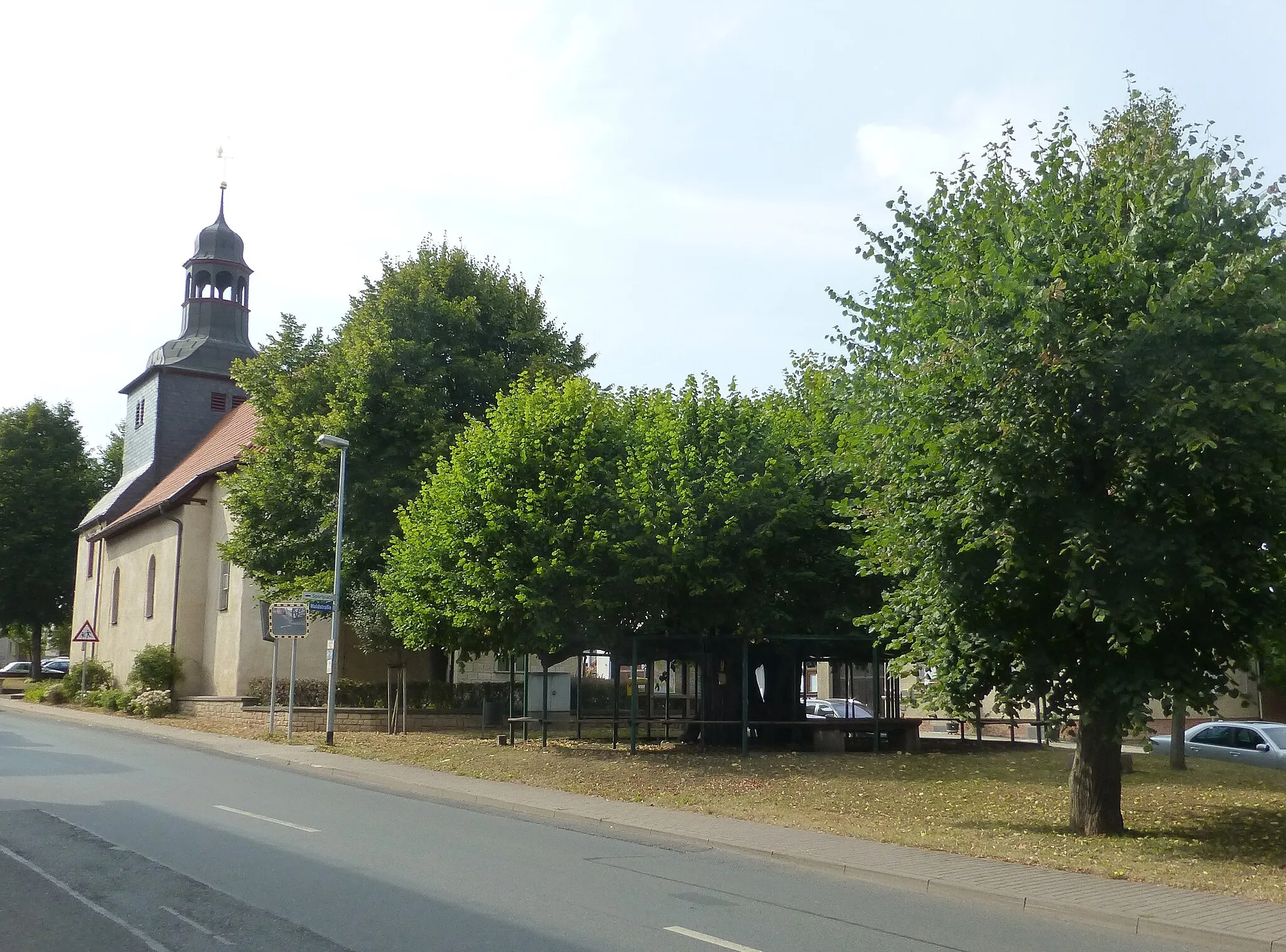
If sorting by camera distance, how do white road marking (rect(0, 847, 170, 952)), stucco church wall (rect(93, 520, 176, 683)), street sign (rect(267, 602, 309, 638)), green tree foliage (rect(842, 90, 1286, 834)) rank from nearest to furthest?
1. white road marking (rect(0, 847, 170, 952))
2. green tree foliage (rect(842, 90, 1286, 834))
3. street sign (rect(267, 602, 309, 638))
4. stucco church wall (rect(93, 520, 176, 683))

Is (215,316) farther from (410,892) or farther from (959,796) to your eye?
(410,892)

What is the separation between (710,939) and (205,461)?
42.0 metres

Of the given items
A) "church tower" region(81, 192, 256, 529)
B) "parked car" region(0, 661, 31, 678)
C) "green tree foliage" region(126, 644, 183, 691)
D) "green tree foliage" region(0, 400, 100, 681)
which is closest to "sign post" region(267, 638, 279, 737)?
"green tree foliage" region(126, 644, 183, 691)

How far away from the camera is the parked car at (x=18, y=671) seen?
69.7 m

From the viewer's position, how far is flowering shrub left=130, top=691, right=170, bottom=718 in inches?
1427

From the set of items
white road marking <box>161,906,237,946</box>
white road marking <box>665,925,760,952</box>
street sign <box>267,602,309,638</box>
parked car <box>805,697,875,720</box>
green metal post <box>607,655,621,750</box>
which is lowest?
white road marking <box>665,925,760,952</box>

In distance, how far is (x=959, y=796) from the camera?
1730 cm

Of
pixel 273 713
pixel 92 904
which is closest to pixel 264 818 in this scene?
pixel 92 904

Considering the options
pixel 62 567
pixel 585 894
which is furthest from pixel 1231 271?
pixel 62 567

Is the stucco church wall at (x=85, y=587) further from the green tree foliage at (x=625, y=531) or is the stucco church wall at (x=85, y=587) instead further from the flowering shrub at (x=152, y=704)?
the green tree foliage at (x=625, y=531)

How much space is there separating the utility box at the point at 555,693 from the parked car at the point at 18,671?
48.5m

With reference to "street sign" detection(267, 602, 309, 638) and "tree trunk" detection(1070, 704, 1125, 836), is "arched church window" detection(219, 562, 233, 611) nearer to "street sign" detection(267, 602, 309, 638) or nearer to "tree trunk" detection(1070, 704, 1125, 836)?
"street sign" detection(267, 602, 309, 638)

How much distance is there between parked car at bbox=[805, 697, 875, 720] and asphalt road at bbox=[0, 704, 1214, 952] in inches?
811

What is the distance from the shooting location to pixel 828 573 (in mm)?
23594
